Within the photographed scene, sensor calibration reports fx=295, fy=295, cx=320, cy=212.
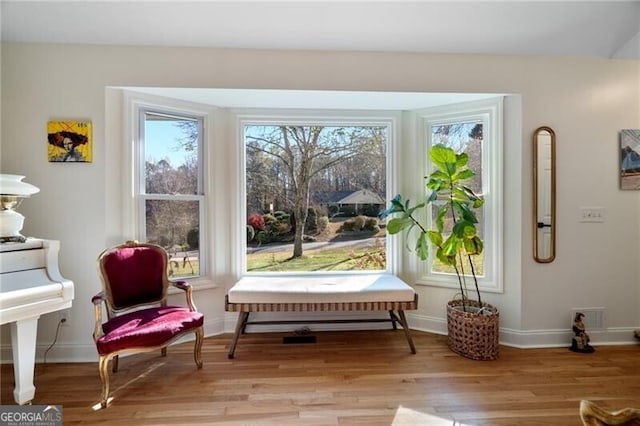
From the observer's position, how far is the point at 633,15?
229 centimetres

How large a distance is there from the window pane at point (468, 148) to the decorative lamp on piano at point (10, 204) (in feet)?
10.5

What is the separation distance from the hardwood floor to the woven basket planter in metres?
0.06

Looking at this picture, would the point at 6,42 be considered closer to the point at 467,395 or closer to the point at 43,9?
the point at 43,9

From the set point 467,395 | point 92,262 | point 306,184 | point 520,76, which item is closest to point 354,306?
point 467,395

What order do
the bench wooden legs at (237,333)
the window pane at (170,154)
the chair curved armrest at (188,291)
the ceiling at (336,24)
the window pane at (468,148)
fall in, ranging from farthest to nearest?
the window pane at (468,148) < the window pane at (170,154) < the bench wooden legs at (237,333) < the chair curved armrest at (188,291) < the ceiling at (336,24)

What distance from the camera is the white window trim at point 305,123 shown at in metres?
2.90

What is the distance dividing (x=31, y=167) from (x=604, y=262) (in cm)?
476

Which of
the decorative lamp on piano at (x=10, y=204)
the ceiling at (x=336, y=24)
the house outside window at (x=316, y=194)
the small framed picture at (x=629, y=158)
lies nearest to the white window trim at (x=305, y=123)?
the house outside window at (x=316, y=194)

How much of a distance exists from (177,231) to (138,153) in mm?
747

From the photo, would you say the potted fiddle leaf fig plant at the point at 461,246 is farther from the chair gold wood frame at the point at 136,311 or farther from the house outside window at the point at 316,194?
the chair gold wood frame at the point at 136,311

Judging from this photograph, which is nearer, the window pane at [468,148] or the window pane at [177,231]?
the window pane at [177,231]

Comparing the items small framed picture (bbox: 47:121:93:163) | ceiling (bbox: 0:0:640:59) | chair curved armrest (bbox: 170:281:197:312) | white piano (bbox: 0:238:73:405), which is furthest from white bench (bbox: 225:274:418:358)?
ceiling (bbox: 0:0:640:59)

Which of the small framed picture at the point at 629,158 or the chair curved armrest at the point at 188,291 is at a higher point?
the small framed picture at the point at 629,158

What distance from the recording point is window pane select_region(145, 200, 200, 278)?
262 centimetres
